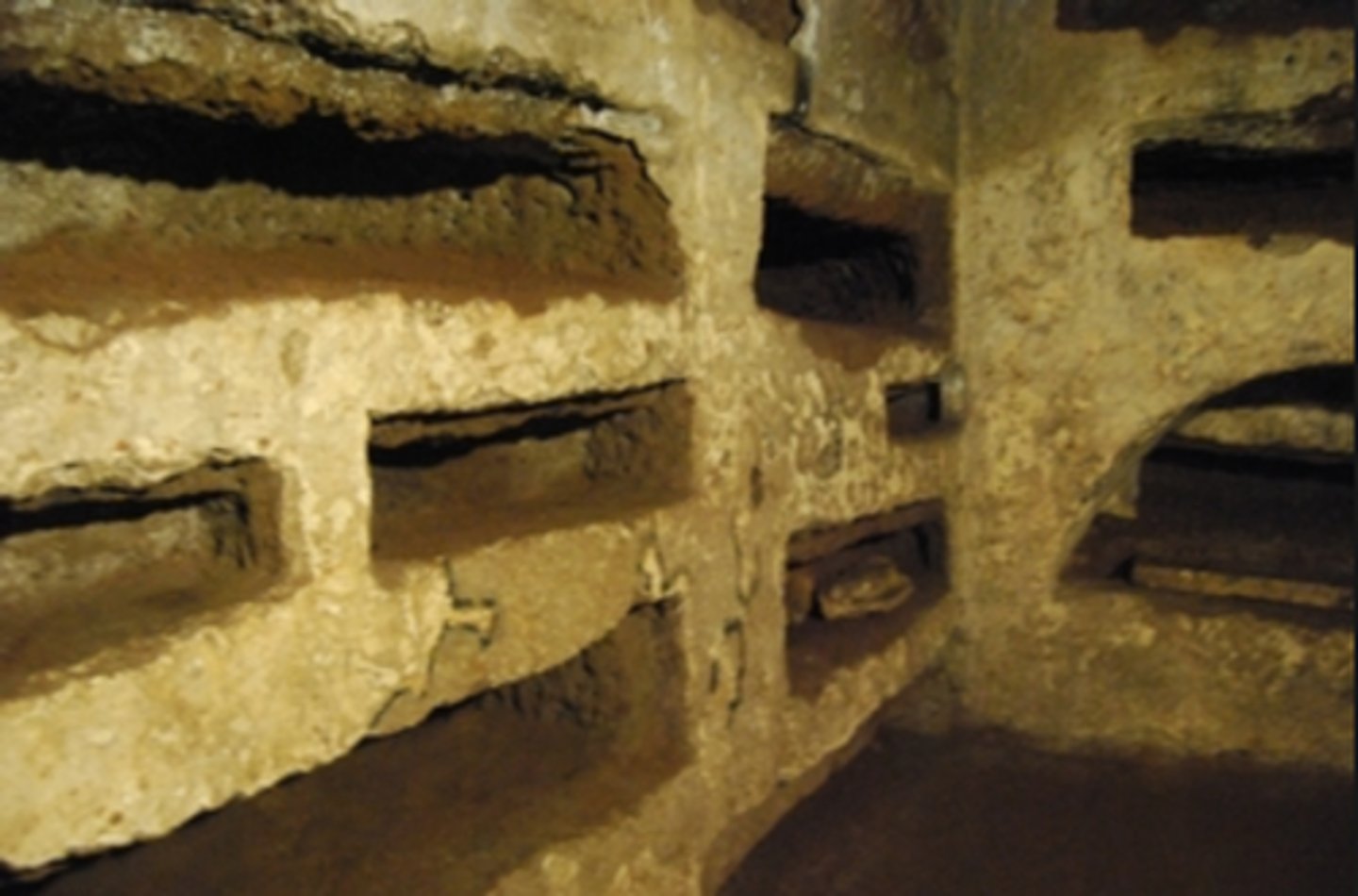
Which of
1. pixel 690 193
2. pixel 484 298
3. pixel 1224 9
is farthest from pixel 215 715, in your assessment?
pixel 1224 9

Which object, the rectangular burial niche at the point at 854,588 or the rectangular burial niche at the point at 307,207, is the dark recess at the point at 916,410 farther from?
the rectangular burial niche at the point at 307,207

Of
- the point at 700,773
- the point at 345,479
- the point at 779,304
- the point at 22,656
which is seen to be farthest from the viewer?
the point at 779,304

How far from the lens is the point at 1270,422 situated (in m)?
2.66

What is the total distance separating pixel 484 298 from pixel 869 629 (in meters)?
1.29

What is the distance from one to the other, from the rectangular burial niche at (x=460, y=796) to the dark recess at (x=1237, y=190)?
5.79 feet

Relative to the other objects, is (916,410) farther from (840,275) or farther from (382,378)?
(382,378)

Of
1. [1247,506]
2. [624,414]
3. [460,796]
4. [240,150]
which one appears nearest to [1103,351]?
[1247,506]

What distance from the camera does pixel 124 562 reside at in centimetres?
119

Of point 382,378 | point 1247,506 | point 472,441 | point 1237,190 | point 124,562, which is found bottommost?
point 1247,506

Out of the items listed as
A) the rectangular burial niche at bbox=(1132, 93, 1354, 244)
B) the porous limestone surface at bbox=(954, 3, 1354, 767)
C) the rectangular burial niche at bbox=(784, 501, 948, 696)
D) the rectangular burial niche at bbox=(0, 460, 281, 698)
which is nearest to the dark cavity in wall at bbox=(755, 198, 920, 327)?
the porous limestone surface at bbox=(954, 3, 1354, 767)

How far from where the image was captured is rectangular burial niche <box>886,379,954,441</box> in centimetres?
247

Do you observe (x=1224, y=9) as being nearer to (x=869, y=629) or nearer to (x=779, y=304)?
(x=779, y=304)

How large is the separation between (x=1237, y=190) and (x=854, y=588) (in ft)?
4.74

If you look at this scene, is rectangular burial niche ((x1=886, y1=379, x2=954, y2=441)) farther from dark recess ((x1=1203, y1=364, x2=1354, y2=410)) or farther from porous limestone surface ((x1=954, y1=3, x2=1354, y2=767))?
dark recess ((x1=1203, y1=364, x2=1354, y2=410))
